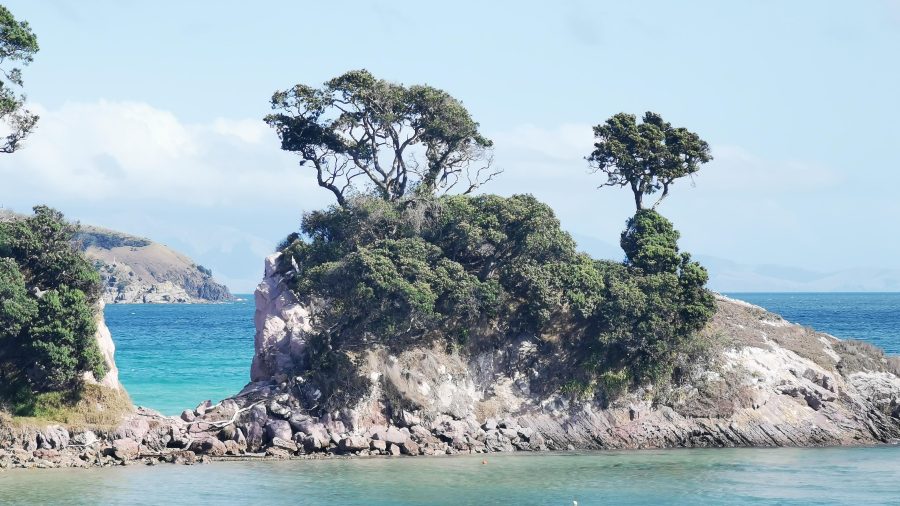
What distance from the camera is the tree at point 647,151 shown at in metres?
68.4

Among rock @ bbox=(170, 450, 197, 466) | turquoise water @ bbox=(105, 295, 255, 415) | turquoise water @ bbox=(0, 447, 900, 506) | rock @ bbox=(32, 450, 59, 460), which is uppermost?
turquoise water @ bbox=(105, 295, 255, 415)

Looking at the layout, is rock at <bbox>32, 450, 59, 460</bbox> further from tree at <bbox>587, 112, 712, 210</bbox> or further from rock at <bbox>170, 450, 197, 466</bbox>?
tree at <bbox>587, 112, 712, 210</bbox>

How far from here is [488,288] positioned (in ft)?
203

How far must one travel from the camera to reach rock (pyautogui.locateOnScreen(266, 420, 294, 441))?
5659 cm

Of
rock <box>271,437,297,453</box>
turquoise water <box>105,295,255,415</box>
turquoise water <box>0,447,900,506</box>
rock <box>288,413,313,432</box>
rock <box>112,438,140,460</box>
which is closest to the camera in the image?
turquoise water <box>0,447,900,506</box>

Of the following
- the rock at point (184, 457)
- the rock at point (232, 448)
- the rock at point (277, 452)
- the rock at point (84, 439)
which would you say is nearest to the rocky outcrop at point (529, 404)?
the rock at point (277, 452)

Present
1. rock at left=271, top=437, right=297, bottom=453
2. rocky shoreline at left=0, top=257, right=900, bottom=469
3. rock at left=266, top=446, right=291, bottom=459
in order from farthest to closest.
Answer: rock at left=271, top=437, right=297, bottom=453
rocky shoreline at left=0, top=257, right=900, bottom=469
rock at left=266, top=446, right=291, bottom=459

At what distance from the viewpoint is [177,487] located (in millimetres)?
47875

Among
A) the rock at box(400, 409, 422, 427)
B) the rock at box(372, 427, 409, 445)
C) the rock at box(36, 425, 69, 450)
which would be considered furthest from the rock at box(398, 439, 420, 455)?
the rock at box(36, 425, 69, 450)

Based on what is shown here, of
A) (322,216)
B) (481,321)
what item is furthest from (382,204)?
(481,321)

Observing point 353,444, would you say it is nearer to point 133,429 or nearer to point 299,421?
point 299,421

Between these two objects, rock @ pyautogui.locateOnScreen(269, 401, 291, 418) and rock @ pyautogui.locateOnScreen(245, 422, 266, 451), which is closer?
rock @ pyautogui.locateOnScreen(245, 422, 266, 451)

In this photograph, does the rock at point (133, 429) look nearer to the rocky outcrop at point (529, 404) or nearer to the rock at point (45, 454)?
the rock at point (45, 454)

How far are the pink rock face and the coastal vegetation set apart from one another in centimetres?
128
